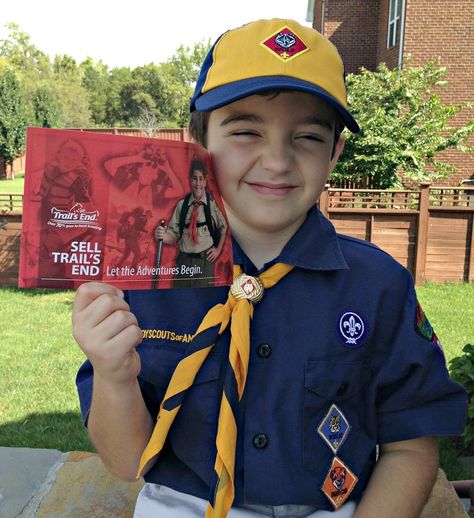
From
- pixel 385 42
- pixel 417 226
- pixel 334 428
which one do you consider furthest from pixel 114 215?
pixel 385 42

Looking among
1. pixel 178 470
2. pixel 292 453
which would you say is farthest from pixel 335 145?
pixel 178 470

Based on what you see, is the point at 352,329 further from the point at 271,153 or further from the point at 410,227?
the point at 410,227

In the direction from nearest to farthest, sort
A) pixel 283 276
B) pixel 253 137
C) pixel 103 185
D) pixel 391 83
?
pixel 103 185
pixel 253 137
pixel 283 276
pixel 391 83

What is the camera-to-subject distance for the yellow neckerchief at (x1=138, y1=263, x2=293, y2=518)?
4.07 ft

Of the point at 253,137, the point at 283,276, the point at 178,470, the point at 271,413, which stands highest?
the point at 253,137

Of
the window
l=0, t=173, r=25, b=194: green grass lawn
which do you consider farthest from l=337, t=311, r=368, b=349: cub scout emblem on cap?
l=0, t=173, r=25, b=194: green grass lawn

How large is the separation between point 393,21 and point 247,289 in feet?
49.6

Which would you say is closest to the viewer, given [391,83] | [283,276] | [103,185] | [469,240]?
[103,185]

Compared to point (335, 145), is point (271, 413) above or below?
below

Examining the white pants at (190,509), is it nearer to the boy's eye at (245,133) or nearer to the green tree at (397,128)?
the boy's eye at (245,133)

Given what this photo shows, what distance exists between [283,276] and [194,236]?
0.99 feet

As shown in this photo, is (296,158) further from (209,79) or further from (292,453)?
(292,453)

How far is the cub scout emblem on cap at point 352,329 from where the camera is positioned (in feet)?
4.42

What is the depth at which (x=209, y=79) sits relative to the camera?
1295 millimetres
